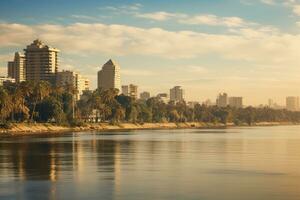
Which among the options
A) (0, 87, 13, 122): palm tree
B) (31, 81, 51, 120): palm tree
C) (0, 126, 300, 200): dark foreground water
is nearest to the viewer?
(0, 126, 300, 200): dark foreground water

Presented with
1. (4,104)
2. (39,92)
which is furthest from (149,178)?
(39,92)

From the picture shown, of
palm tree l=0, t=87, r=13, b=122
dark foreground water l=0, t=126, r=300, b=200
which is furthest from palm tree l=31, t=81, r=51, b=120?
dark foreground water l=0, t=126, r=300, b=200

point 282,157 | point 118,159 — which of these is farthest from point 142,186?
point 282,157

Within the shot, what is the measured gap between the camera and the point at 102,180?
143ft

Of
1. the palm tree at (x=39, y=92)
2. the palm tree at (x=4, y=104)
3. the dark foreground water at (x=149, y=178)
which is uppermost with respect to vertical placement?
the palm tree at (x=39, y=92)

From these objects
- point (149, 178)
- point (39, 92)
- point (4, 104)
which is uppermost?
point (39, 92)

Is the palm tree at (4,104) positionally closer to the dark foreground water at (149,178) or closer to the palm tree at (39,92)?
the palm tree at (39,92)

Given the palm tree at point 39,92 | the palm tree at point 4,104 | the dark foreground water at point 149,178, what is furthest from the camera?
the palm tree at point 39,92

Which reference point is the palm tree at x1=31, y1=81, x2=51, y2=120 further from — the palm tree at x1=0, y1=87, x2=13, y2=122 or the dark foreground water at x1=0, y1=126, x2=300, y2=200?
the dark foreground water at x1=0, y1=126, x2=300, y2=200

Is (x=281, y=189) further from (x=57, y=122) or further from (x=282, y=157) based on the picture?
(x=57, y=122)

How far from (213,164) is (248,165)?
3.67 meters

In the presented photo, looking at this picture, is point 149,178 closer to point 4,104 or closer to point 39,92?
point 4,104

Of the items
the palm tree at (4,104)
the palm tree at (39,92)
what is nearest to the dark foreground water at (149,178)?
the palm tree at (4,104)

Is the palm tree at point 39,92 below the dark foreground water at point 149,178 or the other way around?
the other way around
